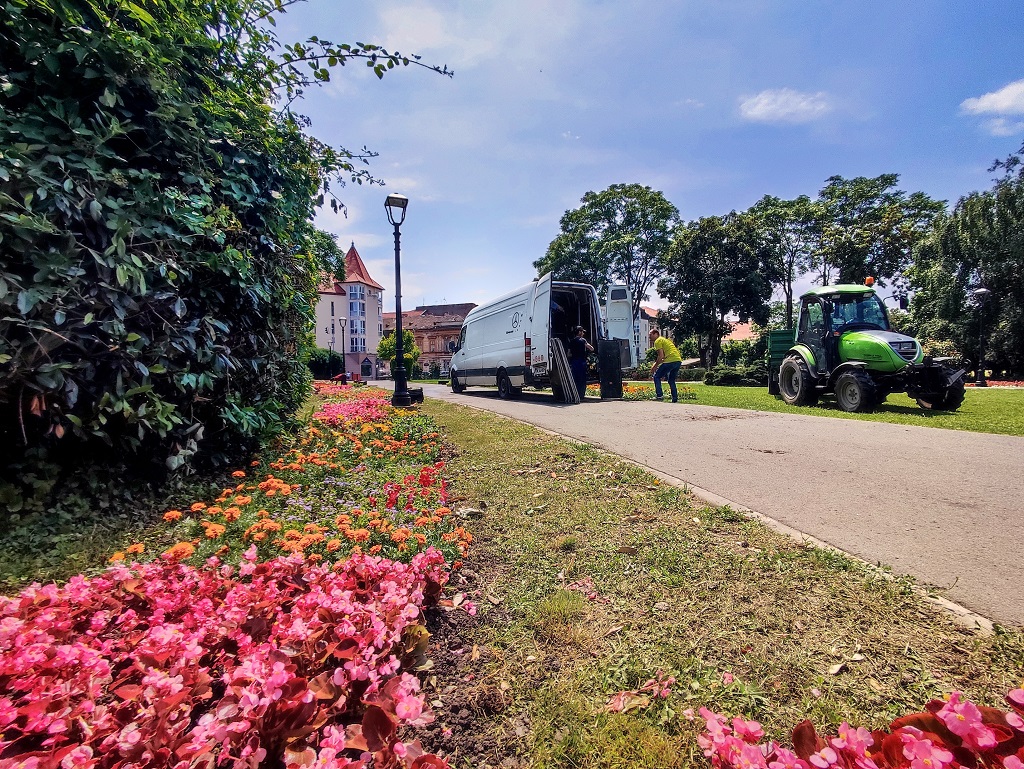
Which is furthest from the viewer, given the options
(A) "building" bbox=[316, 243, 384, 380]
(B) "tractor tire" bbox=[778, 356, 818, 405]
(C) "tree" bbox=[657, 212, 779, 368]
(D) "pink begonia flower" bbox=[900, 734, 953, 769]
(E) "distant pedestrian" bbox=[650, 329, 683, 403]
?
(A) "building" bbox=[316, 243, 384, 380]

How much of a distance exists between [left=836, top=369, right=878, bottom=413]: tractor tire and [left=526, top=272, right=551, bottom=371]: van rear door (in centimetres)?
628

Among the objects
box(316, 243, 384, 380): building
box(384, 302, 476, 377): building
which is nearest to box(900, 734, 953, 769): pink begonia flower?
box(316, 243, 384, 380): building

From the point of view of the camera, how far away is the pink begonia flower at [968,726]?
120cm

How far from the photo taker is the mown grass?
163 centimetres

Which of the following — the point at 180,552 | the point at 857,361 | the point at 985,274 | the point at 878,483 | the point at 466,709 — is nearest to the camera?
the point at 466,709

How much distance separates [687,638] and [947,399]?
10.5 metres

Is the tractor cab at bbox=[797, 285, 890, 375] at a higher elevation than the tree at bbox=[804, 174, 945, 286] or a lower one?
lower

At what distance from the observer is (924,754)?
119 centimetres

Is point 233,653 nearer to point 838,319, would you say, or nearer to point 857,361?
point 857,361

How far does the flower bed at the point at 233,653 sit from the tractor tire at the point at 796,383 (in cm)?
1036

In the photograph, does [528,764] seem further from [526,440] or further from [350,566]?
[526,440]

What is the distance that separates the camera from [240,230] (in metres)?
3.94

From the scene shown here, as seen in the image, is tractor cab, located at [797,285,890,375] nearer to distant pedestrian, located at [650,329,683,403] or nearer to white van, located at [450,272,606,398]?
distant pedestrian, located at [650,329,683,403]

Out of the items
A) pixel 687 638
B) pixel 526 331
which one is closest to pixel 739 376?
pixel 526 331
